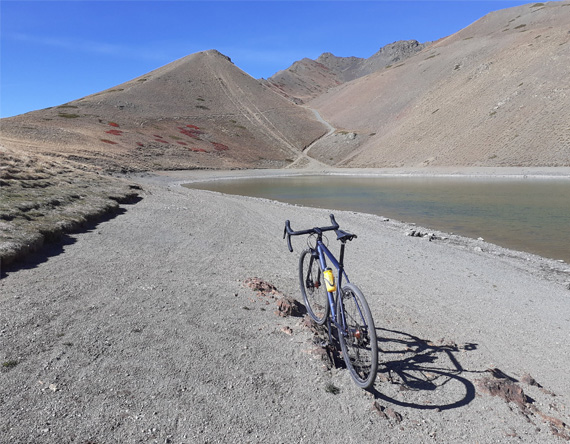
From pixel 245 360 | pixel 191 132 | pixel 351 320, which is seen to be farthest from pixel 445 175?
pixel 191 132

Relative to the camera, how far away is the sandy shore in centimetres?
338

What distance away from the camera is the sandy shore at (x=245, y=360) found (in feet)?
11.1

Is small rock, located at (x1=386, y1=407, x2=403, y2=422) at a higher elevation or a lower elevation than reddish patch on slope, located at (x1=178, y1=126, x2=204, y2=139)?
lower

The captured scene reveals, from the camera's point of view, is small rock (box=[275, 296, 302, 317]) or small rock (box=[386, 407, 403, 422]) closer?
small rock (box=[386, 407, 403, 422])

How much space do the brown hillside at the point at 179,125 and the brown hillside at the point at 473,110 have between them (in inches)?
596

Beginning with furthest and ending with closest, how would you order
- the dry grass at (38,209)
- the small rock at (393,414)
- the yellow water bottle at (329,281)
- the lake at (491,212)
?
1. the lake at (491,212)
2. the dry grass at (38,209)
3. the yellow water bottle at (329,281)
4. the small rock at (393,414)

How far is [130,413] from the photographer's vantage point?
11.1ft

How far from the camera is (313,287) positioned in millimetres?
5496

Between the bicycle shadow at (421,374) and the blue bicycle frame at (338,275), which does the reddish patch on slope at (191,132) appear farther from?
the bicycle shadow at (421,374)

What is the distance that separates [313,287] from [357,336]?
173cm

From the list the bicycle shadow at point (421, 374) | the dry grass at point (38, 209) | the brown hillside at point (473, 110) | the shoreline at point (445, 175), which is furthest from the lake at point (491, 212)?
the brown hillside at point (473, 110)

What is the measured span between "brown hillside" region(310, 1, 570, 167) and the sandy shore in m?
51.5

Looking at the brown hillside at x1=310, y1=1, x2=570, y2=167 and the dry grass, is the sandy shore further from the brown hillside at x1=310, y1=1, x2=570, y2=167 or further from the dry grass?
the brown hillside at x1=310, y1=1, x2=570, y2=167

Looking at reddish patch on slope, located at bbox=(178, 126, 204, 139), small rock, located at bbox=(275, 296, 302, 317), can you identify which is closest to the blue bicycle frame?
small rock, located at bbox=(275, 296, 302, 317)
